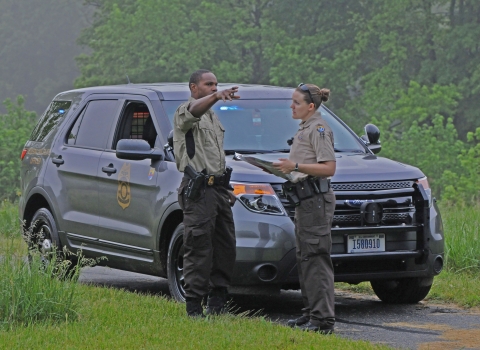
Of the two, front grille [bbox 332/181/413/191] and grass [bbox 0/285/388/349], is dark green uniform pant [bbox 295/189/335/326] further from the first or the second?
front grille [bbox 332/181/413/191]

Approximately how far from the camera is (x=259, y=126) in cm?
863

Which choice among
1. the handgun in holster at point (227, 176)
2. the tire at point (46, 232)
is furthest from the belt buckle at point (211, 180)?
the tire at point (46, 232)

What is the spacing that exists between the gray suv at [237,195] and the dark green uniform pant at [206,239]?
0.21 meters

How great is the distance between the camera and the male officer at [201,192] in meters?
7.04

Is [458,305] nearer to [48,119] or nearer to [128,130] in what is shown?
[128,130]

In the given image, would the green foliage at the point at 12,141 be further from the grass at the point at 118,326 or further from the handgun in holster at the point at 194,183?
the handgun in holster at the point at 194,183

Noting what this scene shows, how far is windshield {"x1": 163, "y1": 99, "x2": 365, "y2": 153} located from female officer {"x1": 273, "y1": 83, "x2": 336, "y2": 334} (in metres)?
1.69

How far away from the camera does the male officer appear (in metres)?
7.04

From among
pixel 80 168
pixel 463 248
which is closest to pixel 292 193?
pixel 80 168

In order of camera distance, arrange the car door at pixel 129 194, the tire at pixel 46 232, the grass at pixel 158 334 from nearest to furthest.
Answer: the grass at pixel 158 334
the car door at pixel 129 194
the tire at pixel 46 232

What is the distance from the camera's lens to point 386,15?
52.7m

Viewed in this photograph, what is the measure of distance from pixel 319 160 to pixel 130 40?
51018 mm

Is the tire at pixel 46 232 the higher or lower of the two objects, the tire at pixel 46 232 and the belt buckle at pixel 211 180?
the lower

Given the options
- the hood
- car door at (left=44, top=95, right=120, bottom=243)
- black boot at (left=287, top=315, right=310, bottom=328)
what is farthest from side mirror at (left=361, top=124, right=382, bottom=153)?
black boot at (left=287, top=315, right=310, bottom=328)
